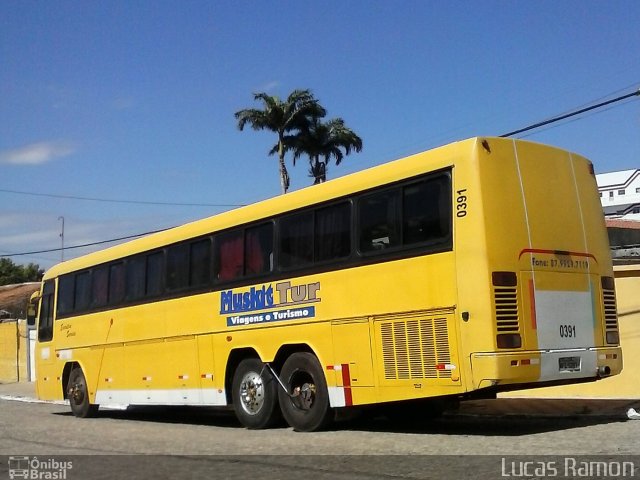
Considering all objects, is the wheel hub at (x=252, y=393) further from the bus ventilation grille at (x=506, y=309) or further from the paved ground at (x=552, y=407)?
the bus ventilation grille at (x=506, y=309)

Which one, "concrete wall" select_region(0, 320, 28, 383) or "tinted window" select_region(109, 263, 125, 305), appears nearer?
"tinted window" select_region(109, 263, 125, 305)

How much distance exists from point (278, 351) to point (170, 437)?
220 centimetres

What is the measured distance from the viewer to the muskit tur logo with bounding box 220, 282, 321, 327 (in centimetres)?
1091

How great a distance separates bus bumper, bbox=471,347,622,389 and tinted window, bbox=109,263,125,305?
8.86 meters

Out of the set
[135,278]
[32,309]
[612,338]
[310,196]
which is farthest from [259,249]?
[32,309]

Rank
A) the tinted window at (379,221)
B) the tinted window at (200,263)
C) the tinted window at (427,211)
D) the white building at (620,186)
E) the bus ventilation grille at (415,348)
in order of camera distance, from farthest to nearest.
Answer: the white building at (620,186) < the tinted window at (200,263) < the tinted window at (379,221) < the tinted window at (427,211) < the bus ventilation grille at (415,348)

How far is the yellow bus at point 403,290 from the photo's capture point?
8.85 meters

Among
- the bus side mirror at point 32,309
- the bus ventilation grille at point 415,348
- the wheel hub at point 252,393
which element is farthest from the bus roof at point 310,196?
the bus side mirror at point 32,309

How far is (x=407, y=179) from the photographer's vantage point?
9578mm

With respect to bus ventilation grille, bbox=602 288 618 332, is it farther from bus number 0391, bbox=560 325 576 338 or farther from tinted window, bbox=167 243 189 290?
tinted window, bbox=167 243 189 290

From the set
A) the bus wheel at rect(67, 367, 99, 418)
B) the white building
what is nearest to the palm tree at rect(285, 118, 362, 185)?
the bus wheel at rect(67, 367, 99, 418)

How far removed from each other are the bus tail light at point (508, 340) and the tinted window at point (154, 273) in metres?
7.42

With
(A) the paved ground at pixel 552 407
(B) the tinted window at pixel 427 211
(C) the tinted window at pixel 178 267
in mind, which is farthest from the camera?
(C) the tinted window at pixel 178 267

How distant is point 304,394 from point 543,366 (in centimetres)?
359
